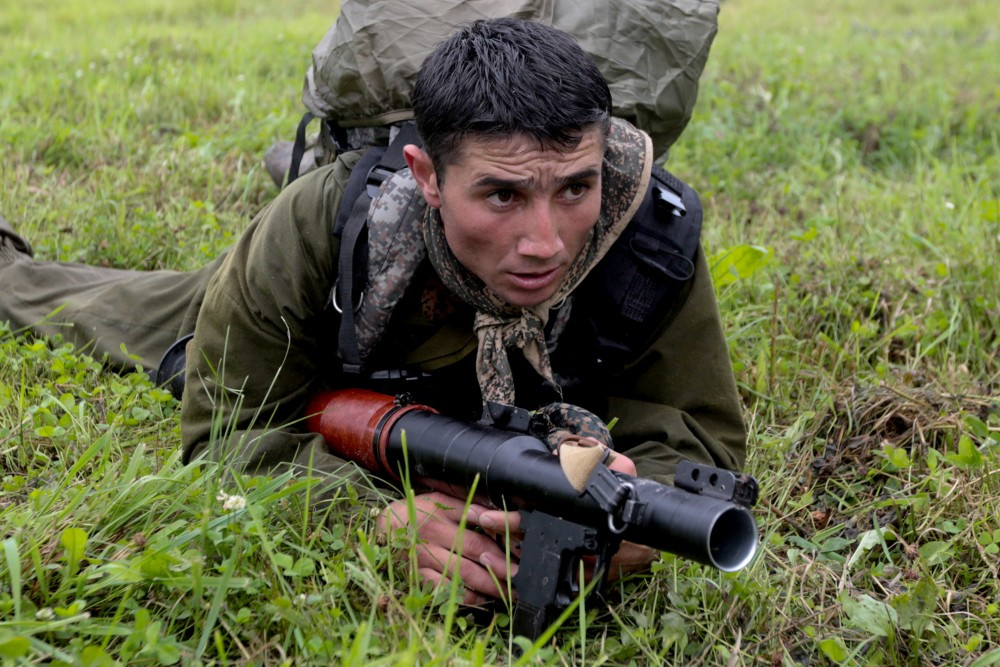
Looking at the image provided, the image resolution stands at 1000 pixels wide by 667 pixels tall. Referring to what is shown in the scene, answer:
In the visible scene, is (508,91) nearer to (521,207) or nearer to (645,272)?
(521,207)

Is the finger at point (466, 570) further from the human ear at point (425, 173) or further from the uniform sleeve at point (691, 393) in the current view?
the human ear at point (425, 173)

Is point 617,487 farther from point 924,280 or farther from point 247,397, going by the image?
point 924,280

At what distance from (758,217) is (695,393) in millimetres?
2201

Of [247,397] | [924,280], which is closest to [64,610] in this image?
[247,397]

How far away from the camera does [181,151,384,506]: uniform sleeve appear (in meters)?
2.96

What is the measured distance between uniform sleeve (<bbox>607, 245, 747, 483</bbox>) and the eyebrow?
1.90 ft

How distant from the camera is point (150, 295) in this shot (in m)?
4.13

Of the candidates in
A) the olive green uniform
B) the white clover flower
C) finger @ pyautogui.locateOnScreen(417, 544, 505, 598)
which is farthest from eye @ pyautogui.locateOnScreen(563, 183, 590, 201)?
the white clover flower

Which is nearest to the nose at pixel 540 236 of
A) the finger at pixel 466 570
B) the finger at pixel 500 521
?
the finger at pixel 500 521

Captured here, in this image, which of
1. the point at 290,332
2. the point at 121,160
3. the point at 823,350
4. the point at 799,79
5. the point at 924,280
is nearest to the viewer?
the point at 290,332

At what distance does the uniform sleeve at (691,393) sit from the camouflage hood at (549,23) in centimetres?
66

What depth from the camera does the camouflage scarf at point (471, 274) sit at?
2.82 m

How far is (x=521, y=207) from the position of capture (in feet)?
8.57

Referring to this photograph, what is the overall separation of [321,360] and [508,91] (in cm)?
101
